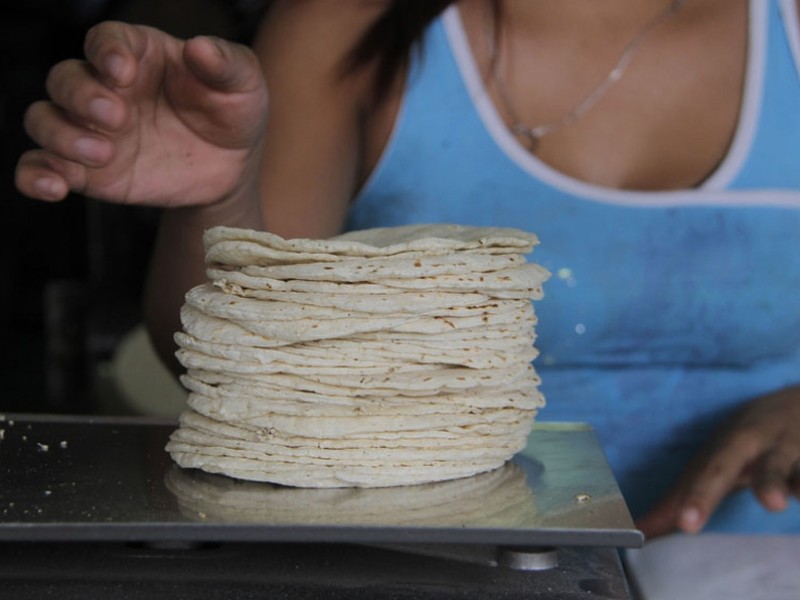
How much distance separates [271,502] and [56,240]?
17.1 feet

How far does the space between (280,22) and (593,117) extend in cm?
39

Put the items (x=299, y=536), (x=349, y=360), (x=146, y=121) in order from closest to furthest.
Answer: (x=299, y=536), (x=349, y=360), (x=146, y=121)

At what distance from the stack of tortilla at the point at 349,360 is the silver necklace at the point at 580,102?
557 millimetres

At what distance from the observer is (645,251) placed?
4.56ft

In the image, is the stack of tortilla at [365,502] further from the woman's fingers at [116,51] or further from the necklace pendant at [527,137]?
the necklace pendant at [527,137]

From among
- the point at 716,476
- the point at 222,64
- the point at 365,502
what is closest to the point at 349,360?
the point at 365,502

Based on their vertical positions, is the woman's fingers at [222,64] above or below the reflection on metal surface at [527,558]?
above

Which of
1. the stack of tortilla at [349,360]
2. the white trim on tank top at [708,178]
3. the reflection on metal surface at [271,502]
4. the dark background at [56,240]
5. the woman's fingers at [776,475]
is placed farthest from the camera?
A: the dark background at [56,240]

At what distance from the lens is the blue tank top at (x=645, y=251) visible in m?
1.39

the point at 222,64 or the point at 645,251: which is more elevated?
the point at 222,64

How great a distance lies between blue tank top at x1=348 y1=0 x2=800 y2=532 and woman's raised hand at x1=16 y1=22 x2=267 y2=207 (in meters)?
0.39

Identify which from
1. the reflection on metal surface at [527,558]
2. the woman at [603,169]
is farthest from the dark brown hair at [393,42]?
the reflection on metal surface at [527,558]

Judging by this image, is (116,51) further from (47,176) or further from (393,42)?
(393,42)

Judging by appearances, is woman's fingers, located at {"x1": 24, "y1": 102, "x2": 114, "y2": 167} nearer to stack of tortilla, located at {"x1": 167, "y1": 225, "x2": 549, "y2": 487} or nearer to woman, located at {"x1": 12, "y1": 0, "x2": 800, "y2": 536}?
stack of tortilla, located at {"x1": 167, "y1": 225, "x2": 549, "y2": 487}
